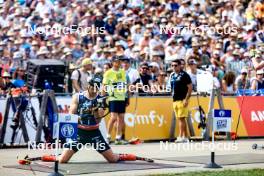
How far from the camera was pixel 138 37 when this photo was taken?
25.9 metres

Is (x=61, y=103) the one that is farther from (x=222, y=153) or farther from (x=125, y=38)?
(x=125, y=38)

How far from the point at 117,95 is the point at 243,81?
5.21 m

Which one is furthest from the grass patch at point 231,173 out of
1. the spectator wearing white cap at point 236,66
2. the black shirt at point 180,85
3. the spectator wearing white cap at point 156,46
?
the spectator wearing white cap at point 236,66

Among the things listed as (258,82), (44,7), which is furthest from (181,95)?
(44,7)

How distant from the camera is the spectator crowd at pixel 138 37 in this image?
22562 millimetres

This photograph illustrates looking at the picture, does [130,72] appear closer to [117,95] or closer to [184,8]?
[117,95]

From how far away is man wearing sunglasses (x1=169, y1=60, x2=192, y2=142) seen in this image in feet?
66.6

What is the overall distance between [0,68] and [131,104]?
3555mm

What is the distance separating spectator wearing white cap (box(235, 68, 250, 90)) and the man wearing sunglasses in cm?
350

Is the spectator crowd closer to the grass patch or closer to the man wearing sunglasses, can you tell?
the man wearing sunglasses

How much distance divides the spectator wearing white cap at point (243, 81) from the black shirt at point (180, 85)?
3495 millimetres

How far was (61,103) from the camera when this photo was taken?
64.7ft

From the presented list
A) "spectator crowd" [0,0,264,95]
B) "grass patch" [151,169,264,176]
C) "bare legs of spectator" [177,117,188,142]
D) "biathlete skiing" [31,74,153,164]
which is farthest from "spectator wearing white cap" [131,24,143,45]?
"grass patch" [151,169,264,176]

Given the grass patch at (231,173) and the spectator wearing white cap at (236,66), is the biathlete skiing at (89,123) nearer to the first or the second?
the grass patch at (231,173)
